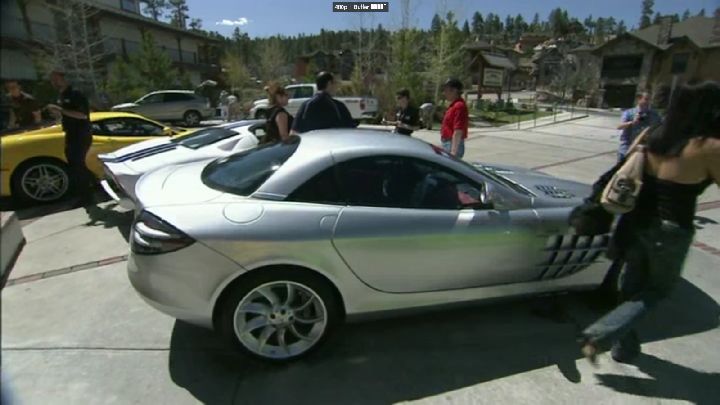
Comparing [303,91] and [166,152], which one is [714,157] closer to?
[166,152]

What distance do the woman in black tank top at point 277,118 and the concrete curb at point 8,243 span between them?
3.68 meters

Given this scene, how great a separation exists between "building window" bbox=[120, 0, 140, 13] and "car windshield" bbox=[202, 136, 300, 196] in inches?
1235

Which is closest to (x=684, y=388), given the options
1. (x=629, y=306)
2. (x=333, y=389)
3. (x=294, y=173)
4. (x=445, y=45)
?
(x=629, y=306)

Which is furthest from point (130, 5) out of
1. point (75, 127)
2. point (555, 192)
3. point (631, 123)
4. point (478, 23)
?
point (478, 23)

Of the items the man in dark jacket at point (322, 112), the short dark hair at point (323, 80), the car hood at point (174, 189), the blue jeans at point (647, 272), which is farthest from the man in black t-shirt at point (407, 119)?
the blue jeans at point (647, 272)

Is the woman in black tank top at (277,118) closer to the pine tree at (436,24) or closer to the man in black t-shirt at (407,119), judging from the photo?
the man in black t-shirt at (407,119)

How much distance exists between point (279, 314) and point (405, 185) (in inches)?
44.5

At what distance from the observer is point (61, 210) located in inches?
215

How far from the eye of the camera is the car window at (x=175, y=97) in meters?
18.2

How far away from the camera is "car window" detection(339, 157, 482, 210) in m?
2.57

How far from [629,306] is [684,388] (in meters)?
0.56

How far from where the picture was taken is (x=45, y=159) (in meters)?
5.54

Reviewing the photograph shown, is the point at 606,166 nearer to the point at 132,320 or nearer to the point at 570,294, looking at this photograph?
the point at 570,294

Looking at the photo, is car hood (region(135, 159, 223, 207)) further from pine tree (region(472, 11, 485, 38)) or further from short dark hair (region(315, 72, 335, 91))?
pine tree (region(472, 11, 485, 38))
